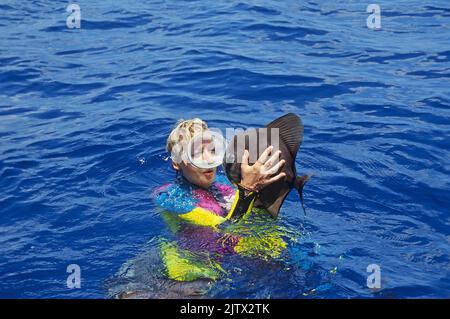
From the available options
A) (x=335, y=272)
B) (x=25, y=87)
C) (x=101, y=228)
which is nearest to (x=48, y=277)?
(x=101, y=228)

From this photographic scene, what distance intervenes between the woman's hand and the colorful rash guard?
0.19 meters

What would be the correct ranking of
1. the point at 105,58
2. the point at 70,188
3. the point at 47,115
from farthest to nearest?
the point at 105,58, the point at 47,115, the point at 70,188

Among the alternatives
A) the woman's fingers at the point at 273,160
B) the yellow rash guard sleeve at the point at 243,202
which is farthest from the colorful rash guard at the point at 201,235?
the woman's fingers at the point at 273,160

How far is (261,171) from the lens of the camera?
5.05 metres

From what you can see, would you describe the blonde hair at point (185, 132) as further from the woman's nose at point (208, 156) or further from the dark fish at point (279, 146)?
the dark fish at point (279, 146)

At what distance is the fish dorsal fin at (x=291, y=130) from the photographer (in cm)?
507

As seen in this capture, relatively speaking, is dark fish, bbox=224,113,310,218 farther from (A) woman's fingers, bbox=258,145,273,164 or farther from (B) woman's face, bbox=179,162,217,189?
(B) woman's face, bbox=179,162,217,189

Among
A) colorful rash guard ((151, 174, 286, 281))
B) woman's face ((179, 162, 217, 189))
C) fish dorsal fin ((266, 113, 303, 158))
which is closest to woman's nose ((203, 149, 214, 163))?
woman's face ((179, 162, 217, 189))

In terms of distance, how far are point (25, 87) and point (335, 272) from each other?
21.2 feet

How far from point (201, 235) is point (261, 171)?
2.90 feet

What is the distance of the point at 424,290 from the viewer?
5.09m

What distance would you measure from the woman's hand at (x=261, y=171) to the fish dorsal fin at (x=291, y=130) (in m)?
0.18

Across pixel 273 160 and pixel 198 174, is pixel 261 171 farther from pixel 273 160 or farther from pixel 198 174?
pixel 198 174
